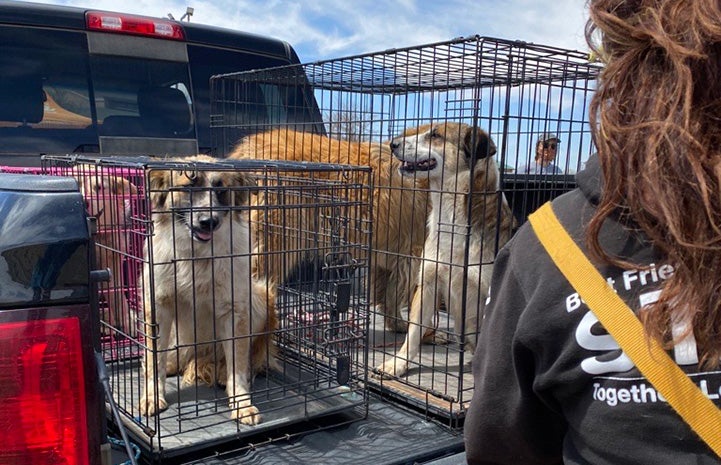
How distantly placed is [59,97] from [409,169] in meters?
2.45

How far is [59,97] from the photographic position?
13.7 ft

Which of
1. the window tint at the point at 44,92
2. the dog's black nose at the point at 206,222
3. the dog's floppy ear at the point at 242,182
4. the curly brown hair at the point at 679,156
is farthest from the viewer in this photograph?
the window tint at the point at 44,92

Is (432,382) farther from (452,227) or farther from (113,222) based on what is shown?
(113,222)

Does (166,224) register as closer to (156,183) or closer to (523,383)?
(156,183)

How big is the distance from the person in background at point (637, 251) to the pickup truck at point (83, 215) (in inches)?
35.7

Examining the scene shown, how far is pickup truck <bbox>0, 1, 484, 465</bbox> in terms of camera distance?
1258 millimetres

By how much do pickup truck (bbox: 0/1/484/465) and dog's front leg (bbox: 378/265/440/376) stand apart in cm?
41

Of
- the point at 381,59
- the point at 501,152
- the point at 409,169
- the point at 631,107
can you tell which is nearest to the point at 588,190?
the point at 631,107

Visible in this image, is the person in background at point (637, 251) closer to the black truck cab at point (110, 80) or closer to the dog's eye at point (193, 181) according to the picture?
the dog's eye at point (193, 181)

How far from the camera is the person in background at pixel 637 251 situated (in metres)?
0.86

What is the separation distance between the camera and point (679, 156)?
0.86 metres

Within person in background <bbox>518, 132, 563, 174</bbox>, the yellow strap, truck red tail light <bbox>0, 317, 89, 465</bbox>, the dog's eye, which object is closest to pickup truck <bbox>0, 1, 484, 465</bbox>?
truck red tail light <bbox>0, 317, 89, 465</bbox>

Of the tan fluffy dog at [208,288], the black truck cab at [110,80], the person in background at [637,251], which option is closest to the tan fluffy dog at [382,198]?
the black truck cab at [110,80]

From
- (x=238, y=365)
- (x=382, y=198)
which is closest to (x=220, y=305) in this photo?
(x=238, y=365)
